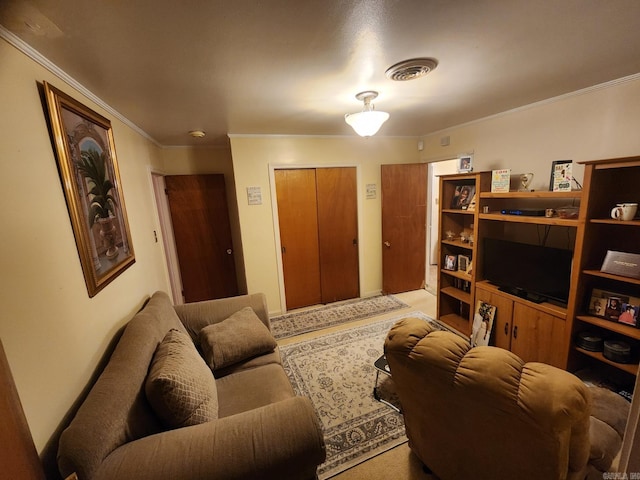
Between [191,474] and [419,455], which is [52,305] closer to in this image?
[191,474]

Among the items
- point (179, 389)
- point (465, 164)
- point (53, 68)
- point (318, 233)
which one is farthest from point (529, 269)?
point (53, 68)

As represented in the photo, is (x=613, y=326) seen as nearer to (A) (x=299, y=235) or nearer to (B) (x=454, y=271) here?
(B) (x=454, y=271)

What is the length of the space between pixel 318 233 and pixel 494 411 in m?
2.81

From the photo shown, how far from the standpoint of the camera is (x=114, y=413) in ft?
3.30

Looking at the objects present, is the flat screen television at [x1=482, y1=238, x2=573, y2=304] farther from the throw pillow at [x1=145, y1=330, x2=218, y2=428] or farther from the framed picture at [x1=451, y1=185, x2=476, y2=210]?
the throw pillow at [x1=145, y1=330, x2=218, y2=428]

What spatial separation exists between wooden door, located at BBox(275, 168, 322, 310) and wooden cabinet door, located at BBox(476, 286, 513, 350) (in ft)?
6.73

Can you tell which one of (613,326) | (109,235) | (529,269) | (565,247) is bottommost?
(613,326)

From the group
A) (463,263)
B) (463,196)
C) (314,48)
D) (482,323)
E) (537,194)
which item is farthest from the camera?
(463,263)

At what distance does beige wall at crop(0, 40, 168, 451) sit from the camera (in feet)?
2.92

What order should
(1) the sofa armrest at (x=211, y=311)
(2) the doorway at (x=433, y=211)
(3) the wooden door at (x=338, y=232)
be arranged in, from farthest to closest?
(2) the doorway at (x=433, y=211), (3) the wooden door at (x=338, y=232), (1) the sofa armrest at (x=211, y=311)

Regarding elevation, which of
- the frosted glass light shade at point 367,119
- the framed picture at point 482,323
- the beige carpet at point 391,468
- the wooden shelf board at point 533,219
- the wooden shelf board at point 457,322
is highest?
the frosted glass light shade at point 367,119

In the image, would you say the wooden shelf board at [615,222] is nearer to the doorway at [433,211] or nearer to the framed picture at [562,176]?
the framed picture at [562,176]

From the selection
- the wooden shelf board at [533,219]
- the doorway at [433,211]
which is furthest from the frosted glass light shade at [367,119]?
the doorway at [433,211]

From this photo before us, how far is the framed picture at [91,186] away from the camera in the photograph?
4.08ft
